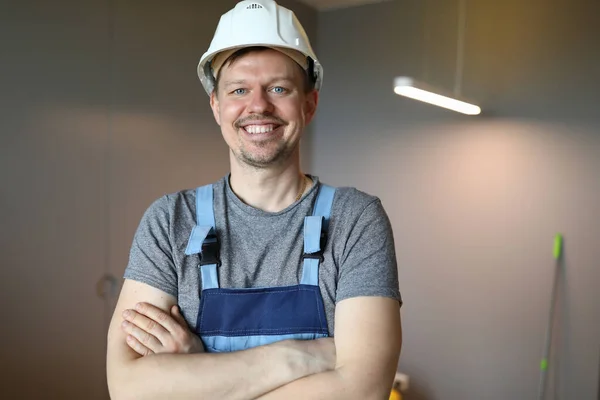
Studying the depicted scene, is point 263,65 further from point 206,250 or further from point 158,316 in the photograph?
point 158,316

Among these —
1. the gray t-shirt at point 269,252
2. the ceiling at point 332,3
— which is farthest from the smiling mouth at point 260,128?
the ceiling at point 332,3

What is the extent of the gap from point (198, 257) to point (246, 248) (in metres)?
0.13

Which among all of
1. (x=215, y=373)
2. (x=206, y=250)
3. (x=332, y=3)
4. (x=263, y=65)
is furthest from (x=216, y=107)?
(x=332, y=3)

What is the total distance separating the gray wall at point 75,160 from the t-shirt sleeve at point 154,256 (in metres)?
1.41

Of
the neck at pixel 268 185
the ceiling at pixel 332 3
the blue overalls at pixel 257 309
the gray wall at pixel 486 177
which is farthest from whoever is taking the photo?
the ceiling at pixel 332 3

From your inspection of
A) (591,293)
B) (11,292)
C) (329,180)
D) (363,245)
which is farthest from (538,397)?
(11,292)

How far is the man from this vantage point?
3.97 ft

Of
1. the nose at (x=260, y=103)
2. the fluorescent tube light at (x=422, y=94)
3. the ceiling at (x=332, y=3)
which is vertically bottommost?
the nose at (x=260, y=103)

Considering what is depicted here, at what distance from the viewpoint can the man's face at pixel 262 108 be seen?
1.36 metres

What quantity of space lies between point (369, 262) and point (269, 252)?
259mm

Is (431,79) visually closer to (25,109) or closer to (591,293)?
(591,293)

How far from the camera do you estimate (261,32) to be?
138 centimetres

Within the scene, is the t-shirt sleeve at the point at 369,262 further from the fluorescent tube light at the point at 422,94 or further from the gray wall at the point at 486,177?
the gray wall at the point at 486,177

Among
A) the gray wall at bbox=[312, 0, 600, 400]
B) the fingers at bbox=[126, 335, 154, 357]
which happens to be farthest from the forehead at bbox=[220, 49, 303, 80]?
the gray wall at bbox=[312, 0, 600, 400]
